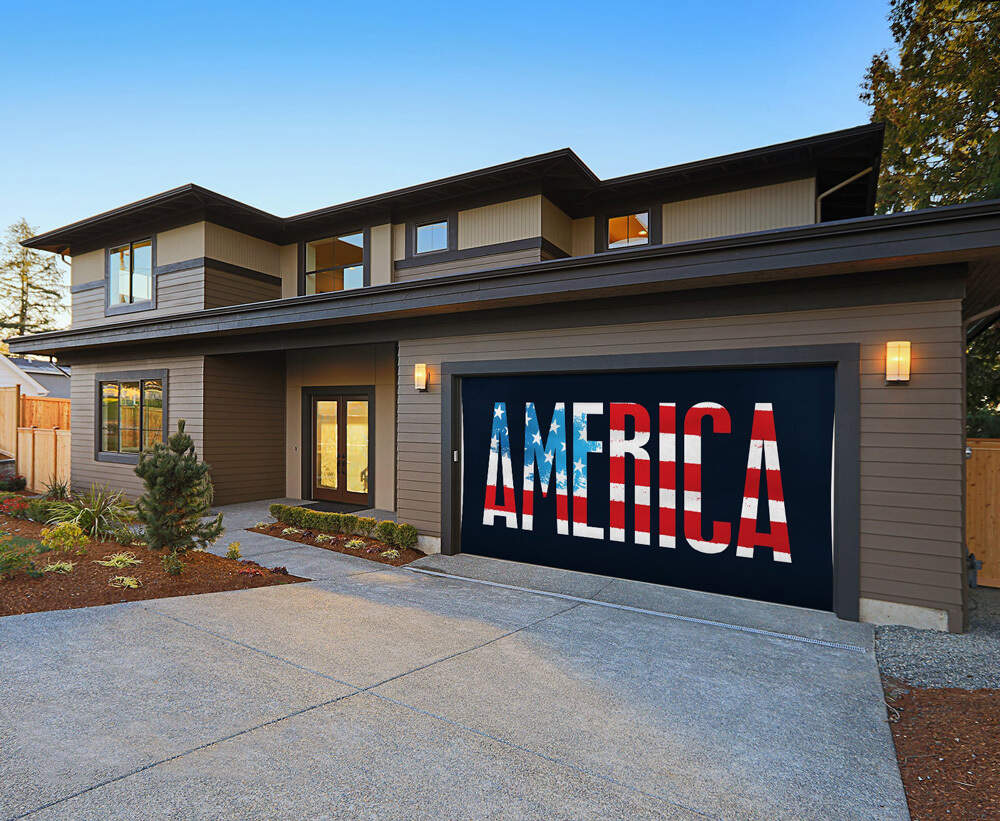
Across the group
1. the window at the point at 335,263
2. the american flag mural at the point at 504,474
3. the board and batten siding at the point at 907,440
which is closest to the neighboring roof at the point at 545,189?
the window at the point at 335,263

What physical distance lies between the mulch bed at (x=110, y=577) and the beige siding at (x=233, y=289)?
5.40 meters

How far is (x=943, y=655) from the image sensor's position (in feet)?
13.1

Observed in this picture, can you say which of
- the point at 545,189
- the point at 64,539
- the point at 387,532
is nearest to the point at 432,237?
the point at 545,189

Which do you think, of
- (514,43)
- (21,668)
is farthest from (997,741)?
(514,43)

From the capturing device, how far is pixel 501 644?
13.5 ft

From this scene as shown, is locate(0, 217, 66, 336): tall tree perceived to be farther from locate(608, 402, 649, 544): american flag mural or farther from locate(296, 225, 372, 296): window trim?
locate(608, 402, 649, 544): american flag mural

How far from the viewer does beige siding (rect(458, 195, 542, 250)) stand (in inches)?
341

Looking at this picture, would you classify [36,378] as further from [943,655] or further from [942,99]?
[942,99]

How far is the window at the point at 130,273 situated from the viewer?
11.2 metres

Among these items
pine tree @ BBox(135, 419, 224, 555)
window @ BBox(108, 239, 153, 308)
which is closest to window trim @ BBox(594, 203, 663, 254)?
pine tree @ BBox(135, 419, 224, 555)

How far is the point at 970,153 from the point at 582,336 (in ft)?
33.9

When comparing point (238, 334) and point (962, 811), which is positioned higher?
point (238, 334)

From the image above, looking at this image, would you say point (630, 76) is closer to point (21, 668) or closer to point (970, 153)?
point (970, 153)

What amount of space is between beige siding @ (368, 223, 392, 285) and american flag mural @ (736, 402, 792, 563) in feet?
23.0
